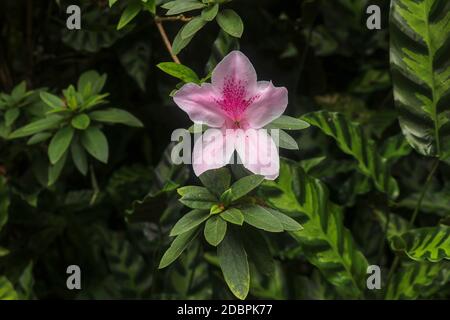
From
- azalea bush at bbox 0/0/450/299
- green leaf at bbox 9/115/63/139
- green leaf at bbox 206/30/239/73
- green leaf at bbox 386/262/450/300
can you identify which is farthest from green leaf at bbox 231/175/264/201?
green leaf at bbox 386/262/450/300

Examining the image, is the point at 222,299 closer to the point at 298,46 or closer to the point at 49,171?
the point at 49,171

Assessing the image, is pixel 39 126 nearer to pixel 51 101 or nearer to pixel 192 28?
pixel 51 101

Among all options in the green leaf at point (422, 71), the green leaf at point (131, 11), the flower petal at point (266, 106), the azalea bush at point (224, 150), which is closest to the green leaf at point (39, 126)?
the azalea bush at point (224, 150)

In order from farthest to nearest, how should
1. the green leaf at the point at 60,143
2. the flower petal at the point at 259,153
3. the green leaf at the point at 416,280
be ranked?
the green leaf at the point at 416,280 → the green leaf at the point at 60,143 → the flower petal at the point at 259,153

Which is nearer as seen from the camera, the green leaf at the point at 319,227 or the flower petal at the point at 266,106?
the flower petal at the point at 266,106

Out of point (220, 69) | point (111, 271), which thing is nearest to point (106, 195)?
point (111, 271)

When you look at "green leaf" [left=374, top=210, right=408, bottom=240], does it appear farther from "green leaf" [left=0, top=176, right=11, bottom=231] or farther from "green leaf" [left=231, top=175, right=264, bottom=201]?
"green leaf" [left=0, top=176, right=11, bottom=231]

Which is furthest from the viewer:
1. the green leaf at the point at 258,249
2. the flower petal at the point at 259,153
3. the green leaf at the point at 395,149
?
the green leaf at the point at 395,149

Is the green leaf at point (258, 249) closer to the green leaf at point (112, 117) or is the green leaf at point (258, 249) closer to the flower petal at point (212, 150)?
the flower petal at point (212, 150)

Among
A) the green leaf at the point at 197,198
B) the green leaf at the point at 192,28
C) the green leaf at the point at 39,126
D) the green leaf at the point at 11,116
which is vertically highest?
the green leaf at the point at 192,28
